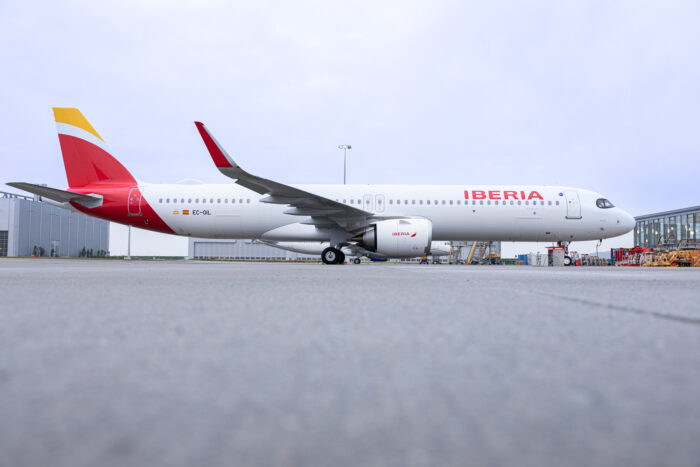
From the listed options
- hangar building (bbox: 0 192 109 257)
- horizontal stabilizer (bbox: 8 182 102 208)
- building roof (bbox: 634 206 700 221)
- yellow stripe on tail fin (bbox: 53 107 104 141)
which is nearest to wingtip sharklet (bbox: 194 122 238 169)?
horizontal stabilizer (bbox: 8 182 102 208)

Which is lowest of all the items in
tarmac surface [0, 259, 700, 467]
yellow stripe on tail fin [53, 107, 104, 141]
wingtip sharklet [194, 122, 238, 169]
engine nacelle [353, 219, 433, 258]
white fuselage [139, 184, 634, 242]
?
tarmac surface [0, 259, 700, 467]

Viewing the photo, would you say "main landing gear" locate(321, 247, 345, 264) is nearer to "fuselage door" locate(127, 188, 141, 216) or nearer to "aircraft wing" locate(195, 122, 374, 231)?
"aircraft wing" locate(195, 122, 374, 231)

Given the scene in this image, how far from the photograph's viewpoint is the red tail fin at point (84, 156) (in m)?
12.1

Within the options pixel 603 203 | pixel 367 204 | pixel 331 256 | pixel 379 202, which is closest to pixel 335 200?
pixel 367 204

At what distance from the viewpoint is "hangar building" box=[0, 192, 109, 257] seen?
29.3 m

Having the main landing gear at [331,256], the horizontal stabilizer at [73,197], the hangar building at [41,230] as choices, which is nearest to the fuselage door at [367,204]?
the main landing gear at [331,256]

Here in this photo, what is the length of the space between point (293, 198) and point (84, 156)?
253 inches

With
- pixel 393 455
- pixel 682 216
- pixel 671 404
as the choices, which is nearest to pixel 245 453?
pixel 393 455

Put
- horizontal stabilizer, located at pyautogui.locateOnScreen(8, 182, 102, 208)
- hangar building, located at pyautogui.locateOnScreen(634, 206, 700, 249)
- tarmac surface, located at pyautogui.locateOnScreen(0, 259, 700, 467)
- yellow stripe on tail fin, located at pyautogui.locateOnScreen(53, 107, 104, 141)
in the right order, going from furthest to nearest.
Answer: hangar building, located at pyautogui.locateOnScreen(634, 206, 700, 249) < yellow stripe on tail fin, located at pyautogui.locateOnScreen(53, 107, 104, 141) < horizontal stabilizer, located at pyautogui.locateOnScreen(8, 182, 102, 208) < tarmac surface, located at pyautogui.locateOnScreen(0, 259, 700, 467)

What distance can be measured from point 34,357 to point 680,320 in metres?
1.64

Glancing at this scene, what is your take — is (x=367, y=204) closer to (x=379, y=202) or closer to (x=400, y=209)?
(x=379, y=202)

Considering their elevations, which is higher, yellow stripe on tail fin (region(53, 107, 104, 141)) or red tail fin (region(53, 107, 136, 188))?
yellow stripe on tail fin (region(53, 107, 104, 141))

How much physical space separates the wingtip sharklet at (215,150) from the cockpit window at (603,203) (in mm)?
9581

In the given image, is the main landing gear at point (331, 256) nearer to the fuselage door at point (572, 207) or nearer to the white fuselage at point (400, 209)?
the white fuselage at point (400, 209)
